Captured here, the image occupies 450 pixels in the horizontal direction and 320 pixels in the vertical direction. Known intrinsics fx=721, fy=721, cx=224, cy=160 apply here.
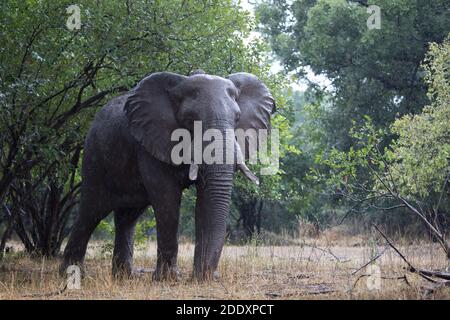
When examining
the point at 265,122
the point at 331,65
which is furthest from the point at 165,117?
the point at 331,65

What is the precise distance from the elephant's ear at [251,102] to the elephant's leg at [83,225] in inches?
119

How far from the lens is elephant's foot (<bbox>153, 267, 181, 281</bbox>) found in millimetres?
11047

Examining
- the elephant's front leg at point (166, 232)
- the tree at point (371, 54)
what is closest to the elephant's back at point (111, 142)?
the elephant's front leg at point (166, 232)

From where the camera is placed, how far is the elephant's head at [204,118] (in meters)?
10.5

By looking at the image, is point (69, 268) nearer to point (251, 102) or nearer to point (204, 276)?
point (204, 276)

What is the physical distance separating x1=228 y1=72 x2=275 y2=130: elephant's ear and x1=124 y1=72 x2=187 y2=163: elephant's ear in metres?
1.12

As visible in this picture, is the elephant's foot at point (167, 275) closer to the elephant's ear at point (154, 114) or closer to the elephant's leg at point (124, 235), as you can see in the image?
the elephant's ear at point (154, 114)

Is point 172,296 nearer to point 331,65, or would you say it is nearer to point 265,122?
point 265,122

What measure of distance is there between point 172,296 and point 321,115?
2423cm

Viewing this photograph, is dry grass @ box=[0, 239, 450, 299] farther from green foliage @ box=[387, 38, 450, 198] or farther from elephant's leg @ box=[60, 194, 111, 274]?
green foliage @ box=[387, 38, 450, 198]

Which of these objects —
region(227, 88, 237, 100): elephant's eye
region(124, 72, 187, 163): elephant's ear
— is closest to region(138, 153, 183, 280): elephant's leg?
region(124, 72, 187, 163): elephant's ear

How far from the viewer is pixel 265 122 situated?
1262 cm

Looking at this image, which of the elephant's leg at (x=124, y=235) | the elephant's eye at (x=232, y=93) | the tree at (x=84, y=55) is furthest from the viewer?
the elephant's leg at (x=124, y=235)

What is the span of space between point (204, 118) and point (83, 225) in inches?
150
